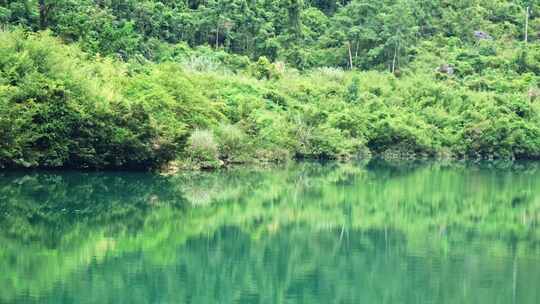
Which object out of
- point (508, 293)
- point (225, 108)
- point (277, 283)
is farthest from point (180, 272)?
point (225, 108)

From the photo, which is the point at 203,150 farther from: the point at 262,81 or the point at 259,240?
the point at 259,240

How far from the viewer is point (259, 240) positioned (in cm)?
2070

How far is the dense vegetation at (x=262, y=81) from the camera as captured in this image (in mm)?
32656

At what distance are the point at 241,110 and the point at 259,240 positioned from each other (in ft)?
80.2

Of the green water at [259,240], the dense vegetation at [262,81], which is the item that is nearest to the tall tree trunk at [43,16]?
the dense vegetation at [262,81]

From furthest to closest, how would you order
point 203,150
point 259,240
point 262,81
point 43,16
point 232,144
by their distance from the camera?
1. point 262,81
2. point 43,16
3. point 232,144
4. point 203,150
5. point 259,240

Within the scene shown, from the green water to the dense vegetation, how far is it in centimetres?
203

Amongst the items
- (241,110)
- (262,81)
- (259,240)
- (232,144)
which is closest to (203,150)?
(232,144)

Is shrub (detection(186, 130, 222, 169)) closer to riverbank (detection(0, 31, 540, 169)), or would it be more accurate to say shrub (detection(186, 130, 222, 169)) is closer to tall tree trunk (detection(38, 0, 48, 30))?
Answer: riverbank (detection(0, 31, 540, 169))

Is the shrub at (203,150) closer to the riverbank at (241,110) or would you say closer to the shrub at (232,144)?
the riverbank at (241,110)

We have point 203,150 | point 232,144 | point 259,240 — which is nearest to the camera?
point 259,240

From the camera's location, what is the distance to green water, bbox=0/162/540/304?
49.6ft

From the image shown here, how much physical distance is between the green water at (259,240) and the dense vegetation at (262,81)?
6.66ft

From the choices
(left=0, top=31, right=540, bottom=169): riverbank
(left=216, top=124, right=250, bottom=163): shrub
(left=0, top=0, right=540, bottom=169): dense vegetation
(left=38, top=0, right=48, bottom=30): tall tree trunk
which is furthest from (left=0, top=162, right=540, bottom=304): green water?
(left=38, top=0, right=48, bottom=30): tall tree trunk
